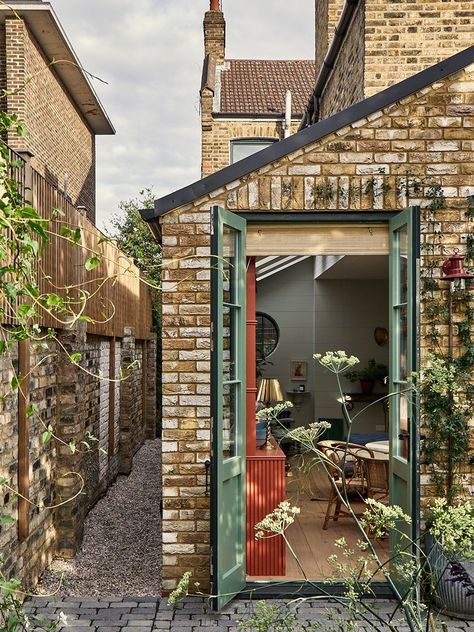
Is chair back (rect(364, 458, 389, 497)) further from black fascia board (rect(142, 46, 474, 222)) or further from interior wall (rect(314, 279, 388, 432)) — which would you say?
interior wall (rect(314, 279, 388, 432))

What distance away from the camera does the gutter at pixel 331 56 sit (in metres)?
8.54

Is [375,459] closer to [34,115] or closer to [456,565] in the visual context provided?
[456,565]

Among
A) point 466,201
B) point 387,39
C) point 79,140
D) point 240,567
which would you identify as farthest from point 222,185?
point 79,140

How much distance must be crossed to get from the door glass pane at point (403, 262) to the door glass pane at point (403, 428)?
75 centimetres

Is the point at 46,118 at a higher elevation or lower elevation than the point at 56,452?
higher

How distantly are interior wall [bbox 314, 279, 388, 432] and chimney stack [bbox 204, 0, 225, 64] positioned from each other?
8.65 meters

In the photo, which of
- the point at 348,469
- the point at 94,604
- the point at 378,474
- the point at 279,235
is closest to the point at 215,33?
the point at 348,469

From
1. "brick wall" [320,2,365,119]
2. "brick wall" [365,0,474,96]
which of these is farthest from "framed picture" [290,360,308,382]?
"brick wall" [365,0,474,96]

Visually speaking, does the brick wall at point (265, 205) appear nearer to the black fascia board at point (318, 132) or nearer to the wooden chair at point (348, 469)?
the black fascia board at point (318, 132)

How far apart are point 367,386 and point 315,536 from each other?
233 inches

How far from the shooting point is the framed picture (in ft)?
42.8

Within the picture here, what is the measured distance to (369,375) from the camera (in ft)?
41.3

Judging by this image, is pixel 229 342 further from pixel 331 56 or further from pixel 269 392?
pixel 331 56

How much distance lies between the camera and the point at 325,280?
1307 cm
